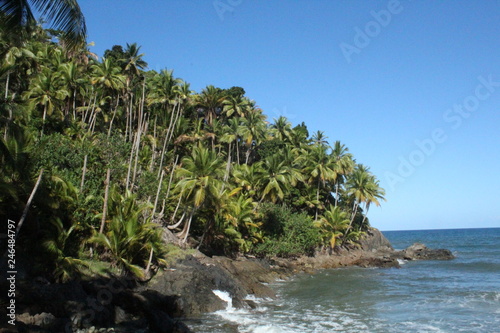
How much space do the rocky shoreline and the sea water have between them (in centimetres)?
92

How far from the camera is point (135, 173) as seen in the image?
25.9 m

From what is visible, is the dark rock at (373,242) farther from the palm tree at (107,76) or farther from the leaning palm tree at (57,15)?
the leaning palm tree at (57,15)

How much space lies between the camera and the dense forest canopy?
596 inches

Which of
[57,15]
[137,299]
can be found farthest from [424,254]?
[57,15]

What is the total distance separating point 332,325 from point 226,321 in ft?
13.5

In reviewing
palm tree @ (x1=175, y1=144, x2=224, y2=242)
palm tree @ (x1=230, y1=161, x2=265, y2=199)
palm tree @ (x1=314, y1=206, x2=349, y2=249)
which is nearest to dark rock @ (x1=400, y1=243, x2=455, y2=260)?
palm tree @ (x1=314, y1=206, x2=349, y2=249)

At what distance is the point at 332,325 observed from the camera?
49.9ft

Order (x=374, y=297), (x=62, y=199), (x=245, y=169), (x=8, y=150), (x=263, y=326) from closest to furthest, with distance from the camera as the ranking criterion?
(x=8, y=150) < (x=263, y=326) < (x=62, y=199) < (x=374, y=297) < (x=245, y=169)

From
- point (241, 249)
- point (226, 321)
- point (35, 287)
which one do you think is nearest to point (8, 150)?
point (35, 287)

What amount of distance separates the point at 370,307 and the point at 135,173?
16.3m

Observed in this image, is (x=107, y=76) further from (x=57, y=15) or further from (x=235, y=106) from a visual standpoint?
(x=57, y=15)

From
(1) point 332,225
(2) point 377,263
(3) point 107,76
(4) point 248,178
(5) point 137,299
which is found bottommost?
(2) point 377,263

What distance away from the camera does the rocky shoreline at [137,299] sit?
36.9 ft

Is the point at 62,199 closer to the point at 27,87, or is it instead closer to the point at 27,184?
the point at 27,184
